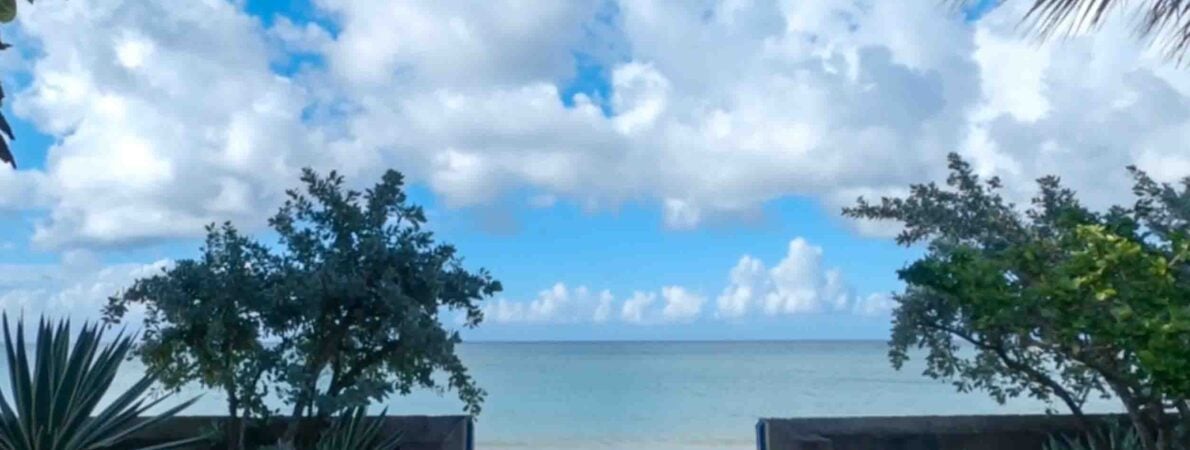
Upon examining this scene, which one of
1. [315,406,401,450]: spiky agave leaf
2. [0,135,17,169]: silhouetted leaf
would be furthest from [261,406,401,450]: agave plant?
[0,135,17,169]: silhouetted leaf

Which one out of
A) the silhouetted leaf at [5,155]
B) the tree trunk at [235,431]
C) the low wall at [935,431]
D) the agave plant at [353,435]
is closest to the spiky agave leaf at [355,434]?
the agave plant at [353,435]

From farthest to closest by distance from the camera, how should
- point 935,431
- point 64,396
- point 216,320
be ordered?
point 935,431
point 216,320
point 64,396

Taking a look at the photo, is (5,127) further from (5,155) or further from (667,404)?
(667,404)

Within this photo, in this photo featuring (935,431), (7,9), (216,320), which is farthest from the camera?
(935,431)

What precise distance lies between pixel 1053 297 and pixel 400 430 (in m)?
3.69

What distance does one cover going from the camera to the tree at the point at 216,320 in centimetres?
599

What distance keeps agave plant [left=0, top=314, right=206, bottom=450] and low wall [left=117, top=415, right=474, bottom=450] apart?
86 centimetres

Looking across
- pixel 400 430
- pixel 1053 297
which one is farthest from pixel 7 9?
pixel 400 430

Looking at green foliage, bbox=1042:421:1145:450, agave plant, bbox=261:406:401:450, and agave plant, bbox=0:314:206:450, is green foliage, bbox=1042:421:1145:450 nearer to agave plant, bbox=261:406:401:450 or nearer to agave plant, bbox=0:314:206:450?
agave plant, bbox=261:406:401:450

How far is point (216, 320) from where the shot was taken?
19.5 ft

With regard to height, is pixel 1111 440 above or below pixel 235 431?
below

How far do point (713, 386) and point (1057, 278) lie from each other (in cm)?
2735

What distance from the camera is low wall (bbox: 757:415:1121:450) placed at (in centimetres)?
690

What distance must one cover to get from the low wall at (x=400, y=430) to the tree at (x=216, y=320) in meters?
0.18
